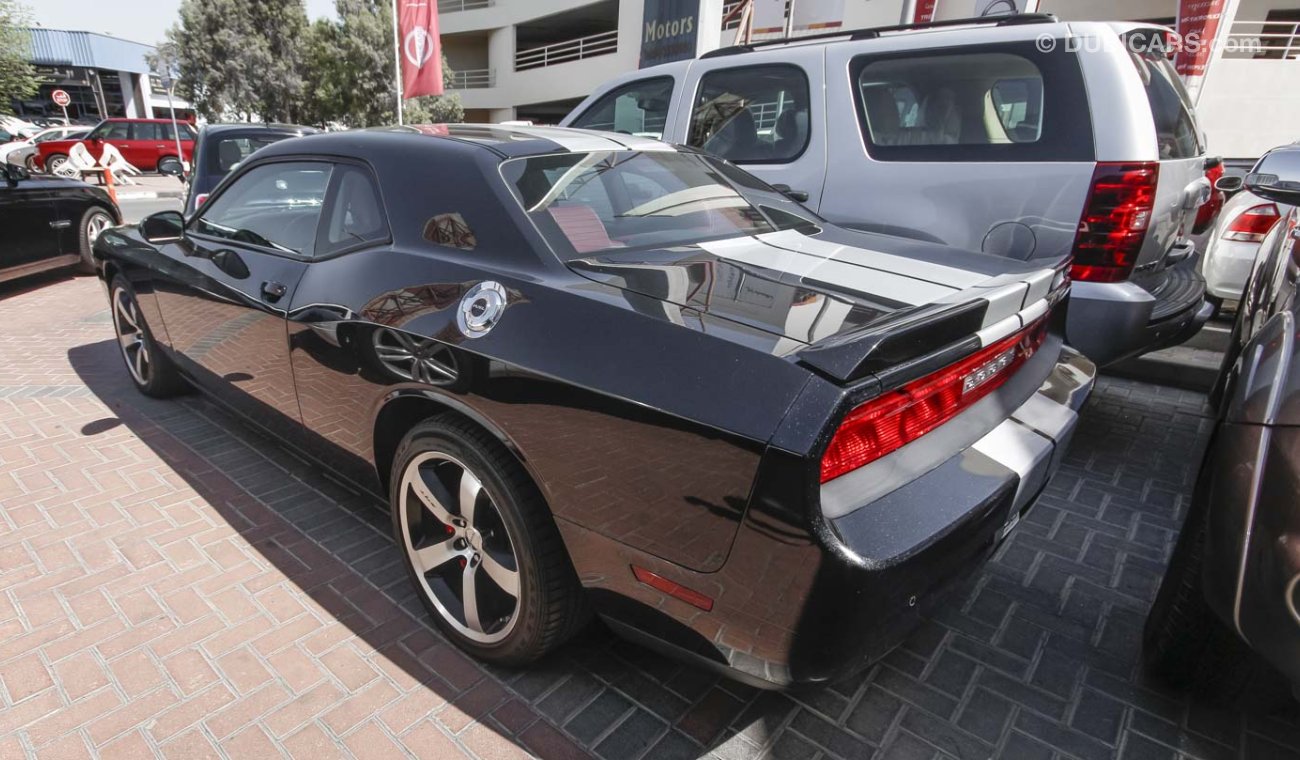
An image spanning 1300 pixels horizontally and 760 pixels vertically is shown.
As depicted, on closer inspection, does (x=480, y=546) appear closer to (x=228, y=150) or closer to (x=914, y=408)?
(x=914, y=408)

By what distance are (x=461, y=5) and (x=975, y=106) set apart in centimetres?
3197

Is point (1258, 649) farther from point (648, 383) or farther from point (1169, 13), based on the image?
point (1169, 13)

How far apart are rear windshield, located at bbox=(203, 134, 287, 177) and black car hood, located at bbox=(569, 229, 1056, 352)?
237 inches

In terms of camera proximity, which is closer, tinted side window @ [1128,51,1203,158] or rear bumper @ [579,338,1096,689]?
rear bumper @ [579,338,1096,689]

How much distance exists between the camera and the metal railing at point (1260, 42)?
572 inches

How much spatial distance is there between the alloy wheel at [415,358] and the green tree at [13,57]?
79.2 feet

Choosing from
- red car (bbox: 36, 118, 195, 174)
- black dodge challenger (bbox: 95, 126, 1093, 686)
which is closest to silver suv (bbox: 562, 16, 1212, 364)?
black dodge challenger (bbox: 95, 126, 1093, 686)

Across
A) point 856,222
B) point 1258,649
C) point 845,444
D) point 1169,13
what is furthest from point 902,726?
point 1169,13

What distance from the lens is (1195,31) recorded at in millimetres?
13148

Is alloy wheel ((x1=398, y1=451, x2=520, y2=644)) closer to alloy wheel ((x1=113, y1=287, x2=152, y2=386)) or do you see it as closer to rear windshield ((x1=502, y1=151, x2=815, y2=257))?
rear windshield ((x1=502, y1=151, x2=815, y2=257))

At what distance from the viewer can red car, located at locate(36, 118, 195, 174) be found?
19.9 meters

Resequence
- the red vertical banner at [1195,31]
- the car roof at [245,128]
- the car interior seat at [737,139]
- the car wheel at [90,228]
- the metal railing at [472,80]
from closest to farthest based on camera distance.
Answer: the car interior seat at [737,139] < the car roof at [245,128] < the car wheel at [90,228] < the red vertical banner at [1195,31] < the metal railing at [472,80]

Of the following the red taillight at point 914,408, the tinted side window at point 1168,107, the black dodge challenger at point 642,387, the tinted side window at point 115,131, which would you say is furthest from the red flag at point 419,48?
the tinted side window at point 115,131

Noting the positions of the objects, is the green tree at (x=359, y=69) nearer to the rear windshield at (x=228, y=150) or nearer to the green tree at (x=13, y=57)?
the green tree at (x=13, y=57)
